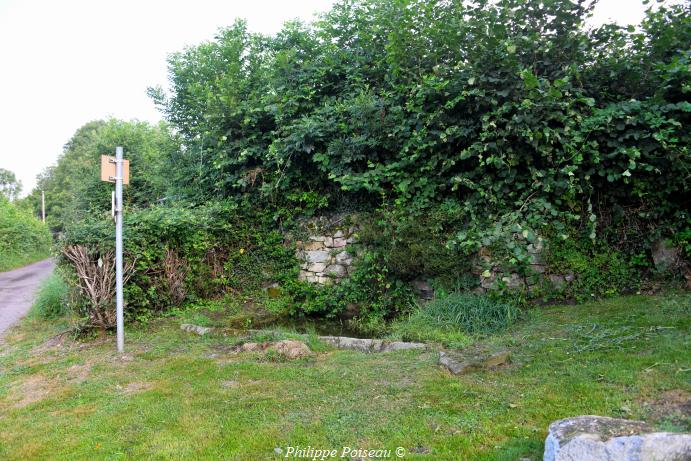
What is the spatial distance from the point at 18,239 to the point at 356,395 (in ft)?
64.6

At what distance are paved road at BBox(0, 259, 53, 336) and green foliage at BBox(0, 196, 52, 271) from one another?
0.69 m

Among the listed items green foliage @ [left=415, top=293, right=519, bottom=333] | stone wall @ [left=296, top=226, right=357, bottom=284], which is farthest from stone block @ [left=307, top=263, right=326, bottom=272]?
green foliage @ [left=415, top=293, right=519, bottom=333]

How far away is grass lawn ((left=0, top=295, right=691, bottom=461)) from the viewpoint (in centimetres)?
270

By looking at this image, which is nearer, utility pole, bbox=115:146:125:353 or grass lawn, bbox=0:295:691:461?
grass lawn, bbox=0:295:691:461

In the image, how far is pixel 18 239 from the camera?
17906mm

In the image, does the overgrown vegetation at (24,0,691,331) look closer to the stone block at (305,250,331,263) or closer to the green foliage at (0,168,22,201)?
the stone block at (305,250,331,263)

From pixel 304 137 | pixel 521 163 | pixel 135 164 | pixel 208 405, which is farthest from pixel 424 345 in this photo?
pixel 135 164

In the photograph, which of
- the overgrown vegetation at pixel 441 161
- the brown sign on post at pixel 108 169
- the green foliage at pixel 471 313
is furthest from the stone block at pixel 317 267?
the brown sign on post at pixel 108 169

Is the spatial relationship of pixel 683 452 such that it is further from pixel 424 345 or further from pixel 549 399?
pixel 424 345

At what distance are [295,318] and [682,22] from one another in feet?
20.1

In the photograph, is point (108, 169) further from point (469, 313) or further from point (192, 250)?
point (469, 313)

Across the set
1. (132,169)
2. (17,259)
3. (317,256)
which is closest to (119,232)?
(317,256)

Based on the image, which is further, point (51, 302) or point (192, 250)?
point (51, 302)

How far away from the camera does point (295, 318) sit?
679 centimetres
